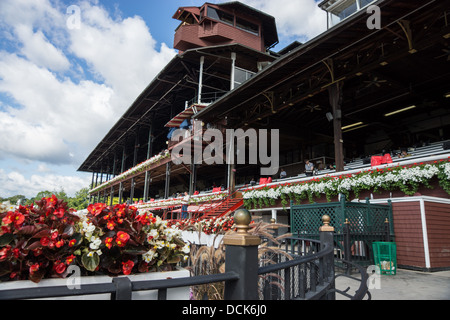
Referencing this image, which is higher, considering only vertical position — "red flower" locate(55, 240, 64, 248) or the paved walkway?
"red flower" locate(55, 240, 64, 248)

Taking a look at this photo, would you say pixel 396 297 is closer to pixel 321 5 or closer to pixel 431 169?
pixel 431 169

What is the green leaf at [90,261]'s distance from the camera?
6.73 feet

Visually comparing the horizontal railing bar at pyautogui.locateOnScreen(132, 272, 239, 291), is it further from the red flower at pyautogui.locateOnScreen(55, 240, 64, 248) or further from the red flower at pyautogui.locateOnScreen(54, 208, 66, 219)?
the red flower at pyautogui.locateOnScreen(54, 208, 66, 219)

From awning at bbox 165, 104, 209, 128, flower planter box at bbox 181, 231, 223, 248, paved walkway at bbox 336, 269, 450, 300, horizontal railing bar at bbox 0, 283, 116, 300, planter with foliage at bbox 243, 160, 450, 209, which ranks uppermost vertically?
awning at bbox 165, 104, 209, 128

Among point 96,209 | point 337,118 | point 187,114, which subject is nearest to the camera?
point 96,209

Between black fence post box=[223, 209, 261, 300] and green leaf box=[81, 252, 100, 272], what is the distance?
3.45 ft

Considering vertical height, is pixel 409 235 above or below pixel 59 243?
below

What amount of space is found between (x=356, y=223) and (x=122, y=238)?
22.3ft

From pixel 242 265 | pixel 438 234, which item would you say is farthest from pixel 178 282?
pixel 438 234

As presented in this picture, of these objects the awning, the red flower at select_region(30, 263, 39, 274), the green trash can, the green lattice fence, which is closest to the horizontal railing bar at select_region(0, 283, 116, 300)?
the red flower at select_region(30, 263, 39, 274)

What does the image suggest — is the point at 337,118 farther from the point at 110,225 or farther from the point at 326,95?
the point at 110,225

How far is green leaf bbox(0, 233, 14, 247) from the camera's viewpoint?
1863mm

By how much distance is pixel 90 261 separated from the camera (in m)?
2.09
